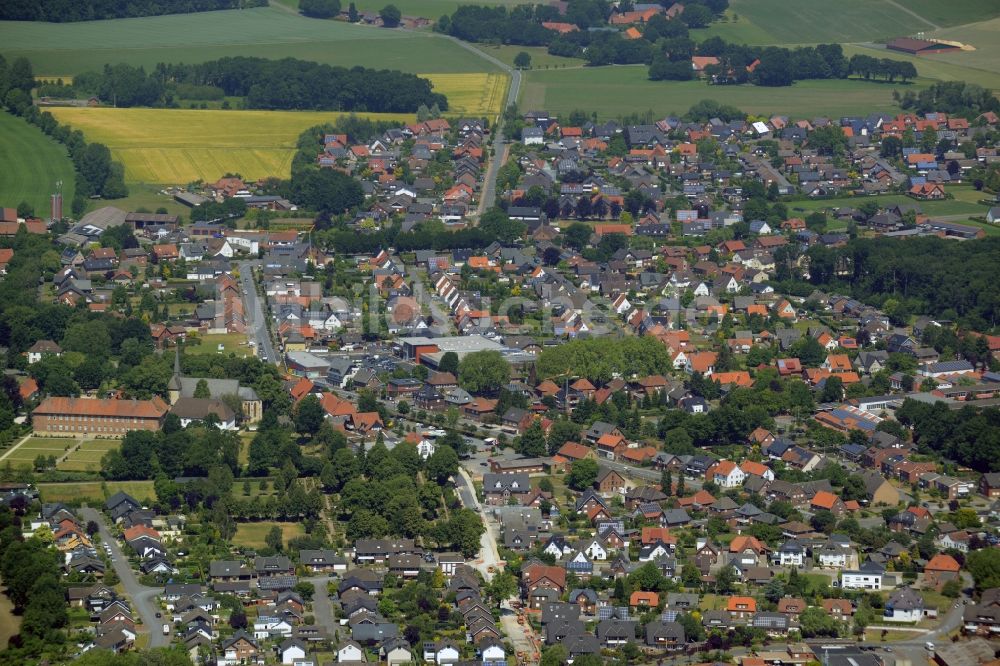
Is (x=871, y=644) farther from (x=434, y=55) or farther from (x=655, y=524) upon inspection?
(x=434, y=55)

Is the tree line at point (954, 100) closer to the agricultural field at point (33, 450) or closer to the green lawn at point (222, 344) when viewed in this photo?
the green lawn at point (222, 344)

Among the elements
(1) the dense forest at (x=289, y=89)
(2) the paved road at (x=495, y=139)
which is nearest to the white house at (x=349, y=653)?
(2) the paved road at (x=495, y=139)

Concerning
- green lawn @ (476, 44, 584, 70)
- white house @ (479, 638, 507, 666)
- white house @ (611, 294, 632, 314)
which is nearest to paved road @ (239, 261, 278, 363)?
white house @ (611, 294, 632, 314)

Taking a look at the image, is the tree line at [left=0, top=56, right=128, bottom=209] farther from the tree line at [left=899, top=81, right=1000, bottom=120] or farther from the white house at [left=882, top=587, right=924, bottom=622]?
the white house at [left=882, top=587, right=924, bottom=622]

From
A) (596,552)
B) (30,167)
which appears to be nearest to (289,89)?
(30,167)

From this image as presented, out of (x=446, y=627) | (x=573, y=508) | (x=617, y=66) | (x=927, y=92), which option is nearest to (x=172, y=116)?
(x=617, y=66)

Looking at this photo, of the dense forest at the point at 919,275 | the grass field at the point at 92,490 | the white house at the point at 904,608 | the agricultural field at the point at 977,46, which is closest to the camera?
the white house at the point at 904,608

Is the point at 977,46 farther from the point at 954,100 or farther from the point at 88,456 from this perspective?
the point at 88,456

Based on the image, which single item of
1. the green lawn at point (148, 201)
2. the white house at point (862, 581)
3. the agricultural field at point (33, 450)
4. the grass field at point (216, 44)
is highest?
the grass field at point (216, 44)
